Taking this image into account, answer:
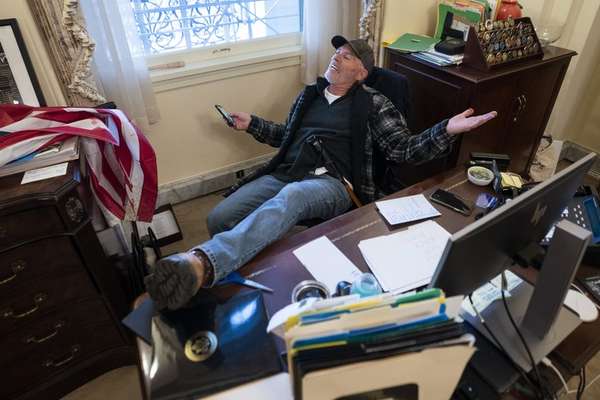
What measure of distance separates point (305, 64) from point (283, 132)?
603 millimetres

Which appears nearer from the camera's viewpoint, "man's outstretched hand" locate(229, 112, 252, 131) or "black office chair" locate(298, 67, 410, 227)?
"black office chair" locate(298, 67, 410, 227)

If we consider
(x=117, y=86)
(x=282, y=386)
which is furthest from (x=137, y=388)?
(x=117, y=86)

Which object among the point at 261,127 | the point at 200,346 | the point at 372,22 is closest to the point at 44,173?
the point at 200,346

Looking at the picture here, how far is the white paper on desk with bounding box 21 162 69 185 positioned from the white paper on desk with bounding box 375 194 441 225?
1.00 meters

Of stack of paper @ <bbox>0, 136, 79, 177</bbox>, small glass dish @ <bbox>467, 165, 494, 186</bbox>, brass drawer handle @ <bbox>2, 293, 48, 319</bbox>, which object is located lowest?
brass drawer handle @ <bbox>2, 293, 48, 319</bbox>

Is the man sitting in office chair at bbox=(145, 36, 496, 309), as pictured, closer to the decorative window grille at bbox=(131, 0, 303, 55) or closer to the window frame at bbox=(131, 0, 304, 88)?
the window frame at bbox=(131, 0, 304, 88)

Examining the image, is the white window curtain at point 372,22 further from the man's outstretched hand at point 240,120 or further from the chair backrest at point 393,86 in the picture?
the man's outstretched hand at point 240,120

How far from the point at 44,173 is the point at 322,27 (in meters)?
1.60

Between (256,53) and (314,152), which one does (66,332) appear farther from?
(256,53)

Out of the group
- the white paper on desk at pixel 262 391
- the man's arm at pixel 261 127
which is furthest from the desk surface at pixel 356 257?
the man's arm at pixel 261 127

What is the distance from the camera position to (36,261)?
3.87 ft

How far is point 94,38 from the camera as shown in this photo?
1692mm

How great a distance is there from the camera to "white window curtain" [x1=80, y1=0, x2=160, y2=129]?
5.46ft

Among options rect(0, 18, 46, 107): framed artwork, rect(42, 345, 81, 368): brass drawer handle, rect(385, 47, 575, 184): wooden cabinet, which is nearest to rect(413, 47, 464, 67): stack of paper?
rect(385, 47, 575, 184): wooden cabinet
